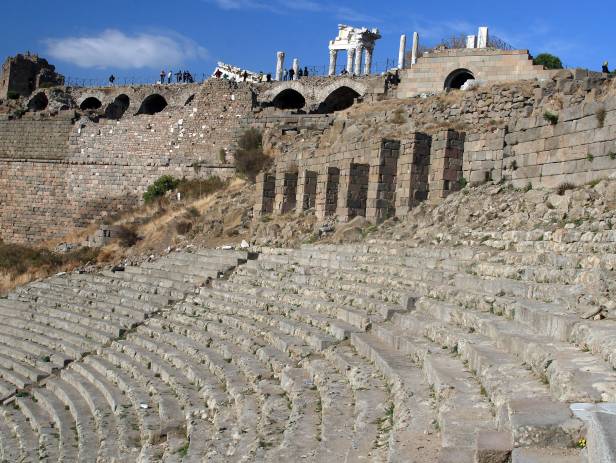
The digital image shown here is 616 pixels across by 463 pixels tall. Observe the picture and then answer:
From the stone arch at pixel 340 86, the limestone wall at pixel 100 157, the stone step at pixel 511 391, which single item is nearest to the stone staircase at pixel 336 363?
the stone step at pixel 511 391

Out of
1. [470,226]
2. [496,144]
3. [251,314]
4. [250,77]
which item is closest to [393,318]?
[251,314]

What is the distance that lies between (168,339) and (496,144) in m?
6.76

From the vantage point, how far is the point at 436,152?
14.3 meters

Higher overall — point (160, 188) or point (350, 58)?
point (350, 58)

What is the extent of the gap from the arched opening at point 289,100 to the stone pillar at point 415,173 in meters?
19.0

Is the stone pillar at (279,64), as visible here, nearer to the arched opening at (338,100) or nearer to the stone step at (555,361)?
the arched opening at (338,100)

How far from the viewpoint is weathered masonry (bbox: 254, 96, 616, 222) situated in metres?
10.9

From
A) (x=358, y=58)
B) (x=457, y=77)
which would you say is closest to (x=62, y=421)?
(x=457, y=77)

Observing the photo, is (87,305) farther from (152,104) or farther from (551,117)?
(152,104)

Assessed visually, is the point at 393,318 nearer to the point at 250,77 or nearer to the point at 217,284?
the point at 217,284

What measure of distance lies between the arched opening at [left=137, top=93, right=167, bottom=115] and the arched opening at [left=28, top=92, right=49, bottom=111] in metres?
6.94

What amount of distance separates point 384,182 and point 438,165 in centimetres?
175

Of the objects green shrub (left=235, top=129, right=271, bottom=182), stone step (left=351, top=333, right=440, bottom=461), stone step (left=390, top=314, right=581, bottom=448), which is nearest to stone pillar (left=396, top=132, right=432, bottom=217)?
stone step (left=390, top=314, right=581, bottom=448)

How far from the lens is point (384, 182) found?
618 inches
